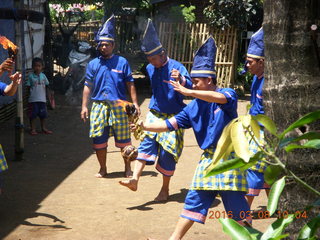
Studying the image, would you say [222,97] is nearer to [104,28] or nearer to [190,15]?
[104,28]

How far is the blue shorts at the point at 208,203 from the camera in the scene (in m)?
3.97

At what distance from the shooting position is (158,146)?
19.5ft

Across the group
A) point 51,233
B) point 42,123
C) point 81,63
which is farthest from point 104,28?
point 81,63

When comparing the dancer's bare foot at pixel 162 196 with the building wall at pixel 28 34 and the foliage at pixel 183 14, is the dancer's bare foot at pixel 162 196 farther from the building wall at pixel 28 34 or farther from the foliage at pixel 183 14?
the foliage at pixel 183 14

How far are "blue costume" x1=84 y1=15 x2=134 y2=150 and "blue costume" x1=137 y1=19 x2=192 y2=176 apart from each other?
0.86m

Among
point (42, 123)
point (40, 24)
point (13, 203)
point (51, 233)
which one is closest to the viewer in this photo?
point (51, 233)

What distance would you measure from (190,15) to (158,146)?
9.57 m

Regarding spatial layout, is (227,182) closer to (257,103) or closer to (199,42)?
(257,103)

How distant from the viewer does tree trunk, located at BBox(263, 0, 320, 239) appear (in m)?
2.05

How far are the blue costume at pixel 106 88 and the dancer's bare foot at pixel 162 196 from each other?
4.15 ft

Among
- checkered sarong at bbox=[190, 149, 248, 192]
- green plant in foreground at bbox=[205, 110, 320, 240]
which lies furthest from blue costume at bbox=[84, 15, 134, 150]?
green plant in foreground at bbox=[205, 110, 320, 240]

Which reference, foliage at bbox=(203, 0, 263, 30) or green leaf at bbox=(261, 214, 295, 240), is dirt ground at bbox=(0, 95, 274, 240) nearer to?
green leaf at bbox=(261, 214, 295, 240)

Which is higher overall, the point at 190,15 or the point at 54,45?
the point at 190,15

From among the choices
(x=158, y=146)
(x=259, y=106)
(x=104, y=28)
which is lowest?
(x=158, y=146)
